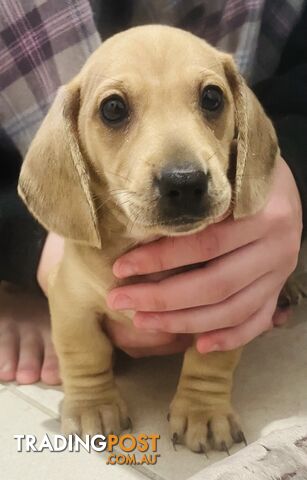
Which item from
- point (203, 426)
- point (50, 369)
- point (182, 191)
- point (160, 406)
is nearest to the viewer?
point (182, 191)

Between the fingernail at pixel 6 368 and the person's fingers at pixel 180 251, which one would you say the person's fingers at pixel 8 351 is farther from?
the person's fingers at pixel 180 251

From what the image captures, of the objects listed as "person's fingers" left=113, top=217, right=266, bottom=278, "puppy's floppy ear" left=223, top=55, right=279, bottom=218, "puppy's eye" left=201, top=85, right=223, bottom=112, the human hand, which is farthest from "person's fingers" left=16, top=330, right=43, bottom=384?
"puppy's eye" left=201, top=85, right=223, bottom=112

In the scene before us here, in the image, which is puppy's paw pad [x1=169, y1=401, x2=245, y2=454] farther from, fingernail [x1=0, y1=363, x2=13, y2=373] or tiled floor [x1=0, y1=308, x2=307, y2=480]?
fingernail [x1=0, y1=363, x2=13, y2=373]

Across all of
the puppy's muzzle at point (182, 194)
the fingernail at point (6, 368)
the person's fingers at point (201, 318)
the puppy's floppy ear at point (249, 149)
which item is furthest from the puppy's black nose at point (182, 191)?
the fingernail at point (6, 368)

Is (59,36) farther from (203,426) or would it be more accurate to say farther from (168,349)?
(203,426)

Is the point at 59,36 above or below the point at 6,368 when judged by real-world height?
above

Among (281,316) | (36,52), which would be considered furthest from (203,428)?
(36,52)

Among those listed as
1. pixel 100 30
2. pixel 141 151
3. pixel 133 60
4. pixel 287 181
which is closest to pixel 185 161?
pixel 141 151
